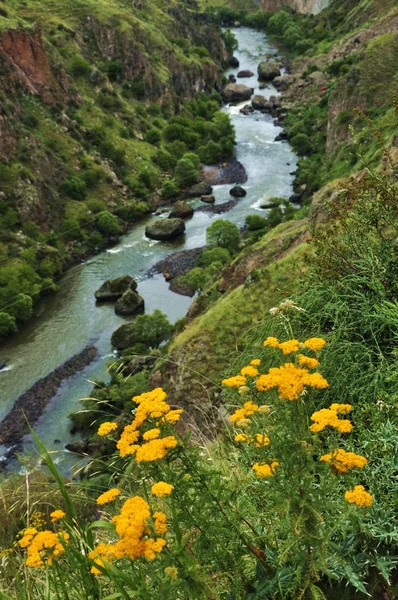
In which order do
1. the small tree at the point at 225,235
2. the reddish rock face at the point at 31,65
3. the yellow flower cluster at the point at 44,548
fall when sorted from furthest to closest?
the reddish rock face at the point at 31,65
the small tree at the point at 225,235
the yellow flower cluster at the point at 44,548

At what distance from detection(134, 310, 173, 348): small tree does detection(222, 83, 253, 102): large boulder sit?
8232 centimetres

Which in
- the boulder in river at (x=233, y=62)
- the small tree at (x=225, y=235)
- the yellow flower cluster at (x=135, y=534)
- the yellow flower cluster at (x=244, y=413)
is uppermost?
the yellow flower cluster at (x=244, y=413)

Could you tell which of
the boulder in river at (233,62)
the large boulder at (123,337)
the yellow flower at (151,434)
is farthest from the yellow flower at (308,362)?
the boulder in river at (233,62)

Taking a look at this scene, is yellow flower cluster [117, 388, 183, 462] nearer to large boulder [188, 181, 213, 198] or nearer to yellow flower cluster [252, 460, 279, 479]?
yellow flower cluster [252, 460, 279, 479]

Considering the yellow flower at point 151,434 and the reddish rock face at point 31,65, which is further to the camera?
the reddish rock face at point 31,65

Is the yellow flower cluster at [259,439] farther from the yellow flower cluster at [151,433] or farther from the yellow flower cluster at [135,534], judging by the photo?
the yellow flower cluster at [135,534]

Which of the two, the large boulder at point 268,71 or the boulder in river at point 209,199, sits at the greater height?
the large boulder at point 268,71

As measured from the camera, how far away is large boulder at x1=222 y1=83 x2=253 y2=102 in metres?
109

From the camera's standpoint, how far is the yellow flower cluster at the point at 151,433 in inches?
136

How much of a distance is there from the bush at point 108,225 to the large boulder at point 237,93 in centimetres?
6152

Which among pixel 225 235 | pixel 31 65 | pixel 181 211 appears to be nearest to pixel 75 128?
pixel 31 65

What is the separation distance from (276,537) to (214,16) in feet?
622

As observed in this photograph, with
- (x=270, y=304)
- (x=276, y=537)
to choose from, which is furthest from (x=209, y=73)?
(x=276, y=537)

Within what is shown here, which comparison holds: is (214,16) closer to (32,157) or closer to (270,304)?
(32,157)
